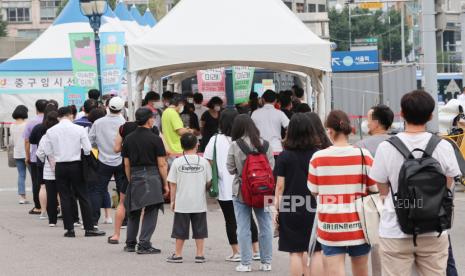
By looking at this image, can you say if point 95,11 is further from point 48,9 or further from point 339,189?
point 48,9

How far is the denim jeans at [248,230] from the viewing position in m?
10.3

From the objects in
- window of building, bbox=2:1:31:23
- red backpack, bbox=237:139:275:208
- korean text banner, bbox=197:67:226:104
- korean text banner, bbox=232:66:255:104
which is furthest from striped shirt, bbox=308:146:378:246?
window of building, bbox=2:1:31:23

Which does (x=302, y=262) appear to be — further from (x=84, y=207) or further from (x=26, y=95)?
(x=26, y=95)

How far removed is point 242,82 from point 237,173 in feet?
40.7

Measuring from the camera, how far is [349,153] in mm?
7617

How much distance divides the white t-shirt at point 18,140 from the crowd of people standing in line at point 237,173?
0.02m

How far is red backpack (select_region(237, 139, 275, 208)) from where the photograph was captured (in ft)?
Answer: 32.6

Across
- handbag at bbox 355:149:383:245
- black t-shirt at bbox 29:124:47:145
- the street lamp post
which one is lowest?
handbag at bbox 355:149:383:245

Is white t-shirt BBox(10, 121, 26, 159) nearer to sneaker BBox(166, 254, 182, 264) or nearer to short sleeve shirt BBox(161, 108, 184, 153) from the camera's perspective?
short sleeve shirt BBox(161, 108, 184, 153)

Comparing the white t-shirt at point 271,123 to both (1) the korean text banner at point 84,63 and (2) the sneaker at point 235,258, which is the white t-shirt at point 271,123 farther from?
(1) the korean text banner at point 84,63

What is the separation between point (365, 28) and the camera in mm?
94812

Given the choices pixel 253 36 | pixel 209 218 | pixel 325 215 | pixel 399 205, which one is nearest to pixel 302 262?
pixel 325 215

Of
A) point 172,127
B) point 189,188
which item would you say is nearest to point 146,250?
point 189,188

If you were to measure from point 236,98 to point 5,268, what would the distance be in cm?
1203
